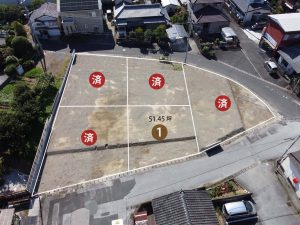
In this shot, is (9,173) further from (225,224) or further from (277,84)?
(277,84)

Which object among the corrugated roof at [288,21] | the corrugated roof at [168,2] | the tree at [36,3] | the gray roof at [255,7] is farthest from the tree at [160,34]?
the tree at [36,3]

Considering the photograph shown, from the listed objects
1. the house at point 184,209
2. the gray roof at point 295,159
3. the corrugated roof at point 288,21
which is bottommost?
the house at point 184,209

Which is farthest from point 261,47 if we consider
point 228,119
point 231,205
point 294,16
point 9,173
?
point 9,173

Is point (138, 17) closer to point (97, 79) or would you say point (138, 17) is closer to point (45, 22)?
point (97, 79)

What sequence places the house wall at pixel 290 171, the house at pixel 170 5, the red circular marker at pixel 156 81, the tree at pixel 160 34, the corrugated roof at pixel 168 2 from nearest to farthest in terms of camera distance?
1. the house wall at pixel 290 171
2. the red circular marker at pixel 156 81
3. the tree at pixel 160 34
4. the house at pixel 170 5
5. the corrugated roof at pixel 168 2

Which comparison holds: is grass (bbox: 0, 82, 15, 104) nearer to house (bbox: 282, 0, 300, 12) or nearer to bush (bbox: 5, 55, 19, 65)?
bush (bbox: 5, 55, 19, 65)

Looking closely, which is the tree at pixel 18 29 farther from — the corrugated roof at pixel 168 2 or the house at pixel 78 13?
the corrugated roof at pixel 168 2
